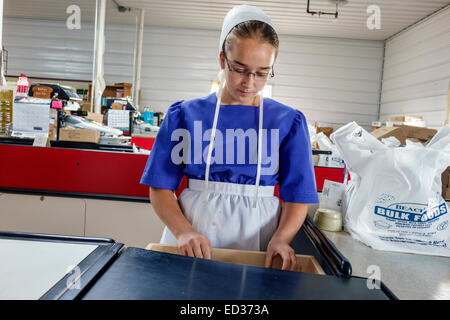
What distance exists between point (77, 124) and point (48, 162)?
40 cm

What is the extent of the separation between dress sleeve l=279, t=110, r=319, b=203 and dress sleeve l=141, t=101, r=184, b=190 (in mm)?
345

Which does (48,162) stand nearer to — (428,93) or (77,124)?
(77,124)

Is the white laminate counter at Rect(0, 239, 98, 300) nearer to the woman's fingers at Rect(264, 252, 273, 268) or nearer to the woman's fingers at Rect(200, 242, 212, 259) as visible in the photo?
the woman's fingers at Rect(200, 242, 212, 259)

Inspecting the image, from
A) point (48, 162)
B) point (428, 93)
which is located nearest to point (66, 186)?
point (48, 162)

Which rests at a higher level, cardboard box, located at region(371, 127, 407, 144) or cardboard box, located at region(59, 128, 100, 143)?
cardboard box, located at region(371, 127, 407, 144)

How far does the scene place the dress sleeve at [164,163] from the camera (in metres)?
1.11

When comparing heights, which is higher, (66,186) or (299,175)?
(299,175)

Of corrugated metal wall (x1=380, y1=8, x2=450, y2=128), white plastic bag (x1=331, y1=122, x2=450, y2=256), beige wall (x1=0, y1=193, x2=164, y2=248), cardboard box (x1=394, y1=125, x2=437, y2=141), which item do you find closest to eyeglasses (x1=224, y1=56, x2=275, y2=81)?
white plastic bag (x1=331, y1=122, x2=450, y2=256)

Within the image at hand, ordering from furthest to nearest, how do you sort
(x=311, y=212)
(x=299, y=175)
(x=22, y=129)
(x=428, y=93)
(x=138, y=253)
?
(x=428, y=93), (x=22, y=129), (x=311, y=212), (x=299, y=175), (x=138, y=253)

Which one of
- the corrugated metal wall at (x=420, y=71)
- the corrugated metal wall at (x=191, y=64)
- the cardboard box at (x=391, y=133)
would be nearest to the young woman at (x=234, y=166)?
the cardboard box at (x=391, y=133)

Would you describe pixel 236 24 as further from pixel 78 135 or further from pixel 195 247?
pixel 78 135

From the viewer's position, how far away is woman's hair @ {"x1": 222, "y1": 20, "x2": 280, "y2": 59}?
0.99 metres

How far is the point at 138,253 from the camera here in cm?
71

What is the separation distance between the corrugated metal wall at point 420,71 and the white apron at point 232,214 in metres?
6.58
